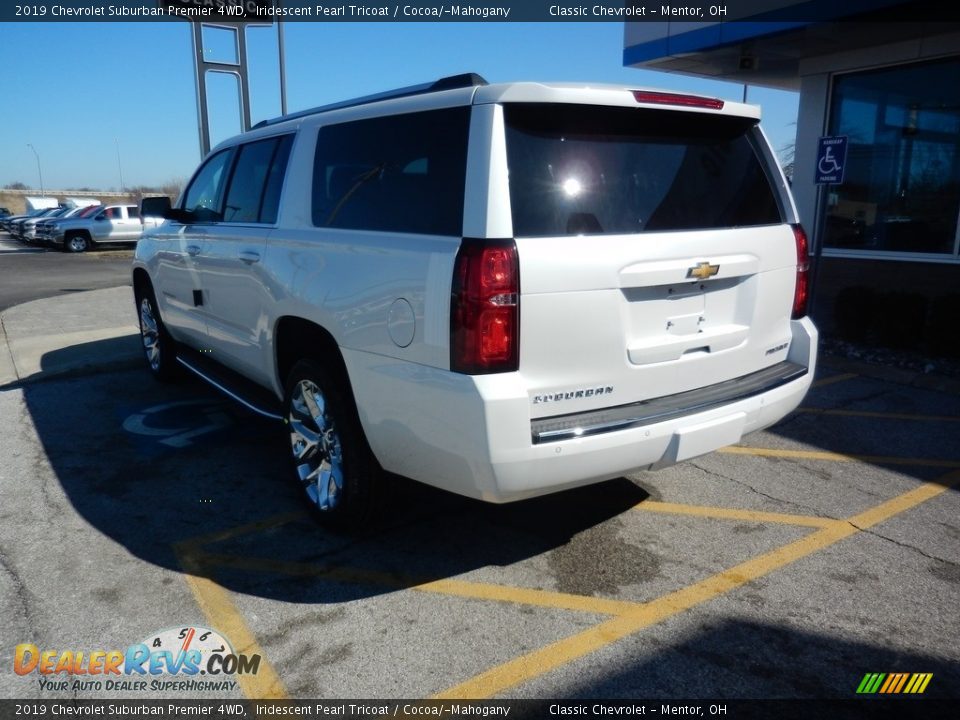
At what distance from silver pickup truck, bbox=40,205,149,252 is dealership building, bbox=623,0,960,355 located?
21882 mm

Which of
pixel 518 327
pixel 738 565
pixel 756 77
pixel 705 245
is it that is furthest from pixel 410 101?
pixel 756 77

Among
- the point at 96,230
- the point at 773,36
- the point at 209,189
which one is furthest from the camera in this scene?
the point at 96,230

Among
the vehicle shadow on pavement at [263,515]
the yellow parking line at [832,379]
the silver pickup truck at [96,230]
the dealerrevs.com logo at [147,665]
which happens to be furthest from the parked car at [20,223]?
the dealerrevs.com logo at [147,665]

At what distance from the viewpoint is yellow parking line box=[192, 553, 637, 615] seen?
311 cm

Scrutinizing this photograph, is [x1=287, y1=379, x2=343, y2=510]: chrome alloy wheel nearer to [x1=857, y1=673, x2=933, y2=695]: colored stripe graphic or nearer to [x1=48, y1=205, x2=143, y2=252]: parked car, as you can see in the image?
[x1=857, y1=673, x2=933, y2=695]: colored stripe graphic

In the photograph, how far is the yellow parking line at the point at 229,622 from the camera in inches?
103

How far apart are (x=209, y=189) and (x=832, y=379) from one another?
A: 581cm

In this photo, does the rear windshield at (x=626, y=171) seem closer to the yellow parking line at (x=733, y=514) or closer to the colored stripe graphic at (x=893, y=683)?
the yellow parking line at (x=733, y=514)

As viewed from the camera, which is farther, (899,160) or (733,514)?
(899,160)

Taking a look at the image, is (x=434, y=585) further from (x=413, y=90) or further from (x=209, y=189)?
(x=209, y=189)

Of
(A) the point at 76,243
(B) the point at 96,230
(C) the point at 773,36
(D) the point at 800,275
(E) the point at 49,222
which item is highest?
(C) the point at 773,36

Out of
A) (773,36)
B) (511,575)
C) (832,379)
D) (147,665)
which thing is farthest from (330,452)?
(773,36)

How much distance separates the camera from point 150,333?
6723 mm

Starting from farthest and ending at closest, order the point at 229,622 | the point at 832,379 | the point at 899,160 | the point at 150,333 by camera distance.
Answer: the point at 899,160 < the point at 832,379 < the point at 150,333 < the point at 229,622
